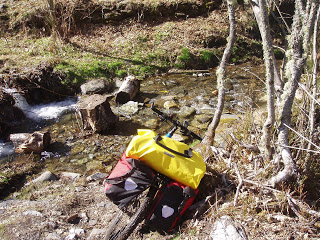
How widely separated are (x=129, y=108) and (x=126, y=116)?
0.37 metres

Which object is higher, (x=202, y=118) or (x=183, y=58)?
(x=183, y=58)

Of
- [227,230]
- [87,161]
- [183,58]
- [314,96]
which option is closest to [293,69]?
[314,96]

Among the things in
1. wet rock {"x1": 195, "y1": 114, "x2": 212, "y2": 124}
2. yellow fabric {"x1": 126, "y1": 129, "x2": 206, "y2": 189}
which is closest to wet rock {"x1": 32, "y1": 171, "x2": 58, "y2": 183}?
yellow fabric {"x1": 126, "y1": 129, "x2": 206, "y2": 189}

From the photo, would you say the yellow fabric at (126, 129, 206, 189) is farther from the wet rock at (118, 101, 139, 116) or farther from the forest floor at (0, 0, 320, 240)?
the wet rock at (118, 101, 139, 116)

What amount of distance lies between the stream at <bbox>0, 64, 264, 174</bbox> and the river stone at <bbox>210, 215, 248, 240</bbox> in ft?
6.60

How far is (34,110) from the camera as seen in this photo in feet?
23.7

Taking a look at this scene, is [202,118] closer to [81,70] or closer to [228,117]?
[228,117]

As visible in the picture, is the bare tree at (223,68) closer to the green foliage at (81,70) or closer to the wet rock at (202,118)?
the wet rock at (202,118)

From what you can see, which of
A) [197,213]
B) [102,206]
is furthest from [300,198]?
[102,206]

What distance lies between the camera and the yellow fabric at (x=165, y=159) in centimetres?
281

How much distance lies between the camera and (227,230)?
2.59 m

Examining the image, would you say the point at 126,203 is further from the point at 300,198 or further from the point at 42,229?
the point at 300,198

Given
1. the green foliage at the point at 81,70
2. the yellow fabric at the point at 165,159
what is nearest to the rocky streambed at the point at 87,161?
the yellow fabric at the point at 165,159

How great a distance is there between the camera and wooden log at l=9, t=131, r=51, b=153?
535 cm
